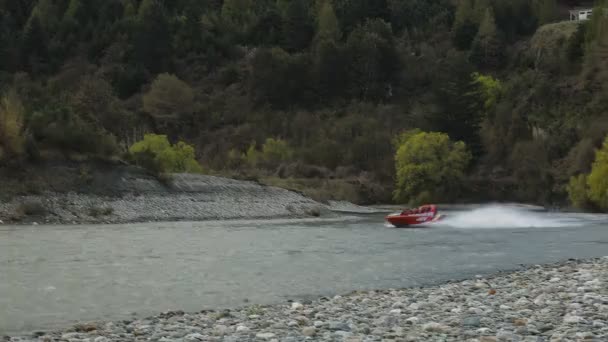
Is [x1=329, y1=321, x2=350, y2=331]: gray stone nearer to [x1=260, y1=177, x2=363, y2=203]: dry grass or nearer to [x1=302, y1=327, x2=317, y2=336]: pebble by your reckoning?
[x1=302, y1=327, x2=317, y2=336]: pebble

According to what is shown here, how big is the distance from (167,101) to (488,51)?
64257 mm

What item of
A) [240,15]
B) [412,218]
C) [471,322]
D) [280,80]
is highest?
[240,15]

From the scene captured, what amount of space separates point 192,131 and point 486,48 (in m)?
60.6

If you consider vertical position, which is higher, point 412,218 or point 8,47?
point 8,47

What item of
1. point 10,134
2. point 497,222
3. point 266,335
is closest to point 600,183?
point 497,222

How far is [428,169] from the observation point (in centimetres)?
10156

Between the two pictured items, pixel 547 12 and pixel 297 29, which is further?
pixel 547 12

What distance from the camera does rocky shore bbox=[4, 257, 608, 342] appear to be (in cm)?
1330

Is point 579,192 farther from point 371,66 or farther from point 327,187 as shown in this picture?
point 371,66

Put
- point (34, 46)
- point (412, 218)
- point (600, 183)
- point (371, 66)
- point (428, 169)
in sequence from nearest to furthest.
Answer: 1. point (412, 218)
2. point (600, 183)
3. point (428, 169)
4. point (371, 66)
5. point (34, 46)

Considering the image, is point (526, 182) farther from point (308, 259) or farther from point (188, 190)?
point (308, 259)

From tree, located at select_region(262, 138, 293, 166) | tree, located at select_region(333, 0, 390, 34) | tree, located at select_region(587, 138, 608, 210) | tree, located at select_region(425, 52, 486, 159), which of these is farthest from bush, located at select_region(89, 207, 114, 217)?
tree, located at select_region(333, 0, 390, 34)

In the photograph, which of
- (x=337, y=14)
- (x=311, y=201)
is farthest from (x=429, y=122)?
(x=337, y=14)

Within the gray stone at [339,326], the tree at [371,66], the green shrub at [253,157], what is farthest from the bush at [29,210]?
the tree at [371,66]
